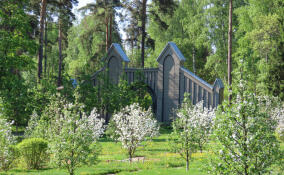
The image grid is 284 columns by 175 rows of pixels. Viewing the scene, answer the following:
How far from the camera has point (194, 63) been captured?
4169 cm

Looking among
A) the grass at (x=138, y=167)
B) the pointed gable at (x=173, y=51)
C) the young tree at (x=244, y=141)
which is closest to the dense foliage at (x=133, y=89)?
the young tree at (x=244, y=141)

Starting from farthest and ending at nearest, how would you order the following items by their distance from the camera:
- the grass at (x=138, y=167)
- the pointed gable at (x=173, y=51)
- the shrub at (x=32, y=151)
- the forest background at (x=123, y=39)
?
the pointed gable at (x=173, y=51) → the forest background at (x=123, y=39) → the shrub at (x=32, y=151) → the grass at (x=138, y=167)

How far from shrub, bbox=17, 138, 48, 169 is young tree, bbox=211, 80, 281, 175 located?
27.7 ft

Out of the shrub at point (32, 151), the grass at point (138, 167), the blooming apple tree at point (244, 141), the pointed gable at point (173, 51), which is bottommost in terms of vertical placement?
the grass at point (138, 167)

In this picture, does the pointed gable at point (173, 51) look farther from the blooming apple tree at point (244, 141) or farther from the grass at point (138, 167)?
the blooming apple tree at point (244, 141)

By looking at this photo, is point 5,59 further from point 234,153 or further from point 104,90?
point 234,153

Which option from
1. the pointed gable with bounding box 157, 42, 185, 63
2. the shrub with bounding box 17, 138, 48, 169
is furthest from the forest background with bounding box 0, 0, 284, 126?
the pointed gable with bounding box 157, 42, 185, 63

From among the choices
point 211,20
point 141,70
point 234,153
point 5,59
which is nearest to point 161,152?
point 234,153

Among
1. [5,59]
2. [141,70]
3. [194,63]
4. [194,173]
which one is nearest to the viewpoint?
[194,173]

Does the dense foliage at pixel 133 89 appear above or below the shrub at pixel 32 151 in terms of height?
above

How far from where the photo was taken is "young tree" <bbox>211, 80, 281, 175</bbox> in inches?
218

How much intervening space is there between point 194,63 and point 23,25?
26.0 meters

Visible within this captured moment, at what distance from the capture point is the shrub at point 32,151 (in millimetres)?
12016

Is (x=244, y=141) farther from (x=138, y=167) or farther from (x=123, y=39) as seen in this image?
(x=123, y=39)
